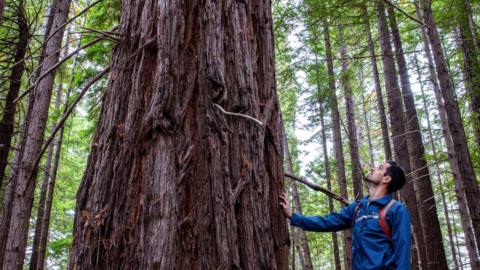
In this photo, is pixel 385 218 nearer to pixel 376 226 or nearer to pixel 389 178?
pixel 376 226

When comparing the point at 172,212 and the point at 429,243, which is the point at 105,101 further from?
the point at 429,243

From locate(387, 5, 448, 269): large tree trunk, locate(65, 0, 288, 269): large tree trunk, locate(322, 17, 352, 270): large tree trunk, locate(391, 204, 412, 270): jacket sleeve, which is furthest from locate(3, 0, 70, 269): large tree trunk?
locate(387, 5, 448, 269): large tree trunk

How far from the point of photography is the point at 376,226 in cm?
305

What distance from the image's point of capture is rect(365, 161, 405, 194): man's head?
11.4 feet

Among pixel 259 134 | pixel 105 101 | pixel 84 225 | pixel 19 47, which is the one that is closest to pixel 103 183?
pixel 84 225

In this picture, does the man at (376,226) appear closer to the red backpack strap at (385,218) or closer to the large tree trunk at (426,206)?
the red backpack strap at (385,218)

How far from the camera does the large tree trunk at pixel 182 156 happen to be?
1994mm

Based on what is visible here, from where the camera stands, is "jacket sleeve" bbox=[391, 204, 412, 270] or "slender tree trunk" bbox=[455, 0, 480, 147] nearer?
"jacket sleeve" bbox=[391, 204, 412, 270]

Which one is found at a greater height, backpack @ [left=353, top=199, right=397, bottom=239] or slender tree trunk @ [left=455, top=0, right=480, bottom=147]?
slender tree trunk @ [left=455, top=0, right=480, bottom=147]

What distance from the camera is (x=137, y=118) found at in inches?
86.7

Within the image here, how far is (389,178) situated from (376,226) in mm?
601

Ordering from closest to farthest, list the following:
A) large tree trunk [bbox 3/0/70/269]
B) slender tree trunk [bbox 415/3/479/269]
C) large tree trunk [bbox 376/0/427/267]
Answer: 1. large tree trunk [bbox 3/0/70/269]
2. slender tree trunk [bbox 415/3/479/269]
3. large tree trunk [bbox 376/0/427/267]

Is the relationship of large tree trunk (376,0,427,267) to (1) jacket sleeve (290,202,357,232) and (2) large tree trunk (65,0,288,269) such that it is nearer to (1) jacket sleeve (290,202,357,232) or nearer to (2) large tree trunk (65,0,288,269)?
(1) jacket sleeve (290,202,357,232)

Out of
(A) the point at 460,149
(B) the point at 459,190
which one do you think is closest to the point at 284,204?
(B) the point at 459,190
